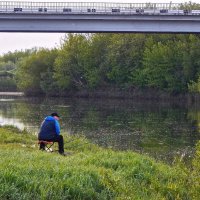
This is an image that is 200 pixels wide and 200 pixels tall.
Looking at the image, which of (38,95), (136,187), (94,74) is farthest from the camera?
(38,95)

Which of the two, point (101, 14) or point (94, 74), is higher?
point (101, 14)

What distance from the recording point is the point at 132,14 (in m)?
47.2

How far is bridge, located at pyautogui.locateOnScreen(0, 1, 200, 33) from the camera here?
154ft

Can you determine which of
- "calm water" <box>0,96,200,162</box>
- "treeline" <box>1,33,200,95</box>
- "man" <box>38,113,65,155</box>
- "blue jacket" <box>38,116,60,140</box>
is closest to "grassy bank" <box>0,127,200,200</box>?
"man" <box>38,113,65,155</box>

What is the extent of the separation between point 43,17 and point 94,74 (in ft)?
123

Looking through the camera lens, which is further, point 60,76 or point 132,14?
point 60,76

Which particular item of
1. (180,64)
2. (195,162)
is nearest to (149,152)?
(195,162)

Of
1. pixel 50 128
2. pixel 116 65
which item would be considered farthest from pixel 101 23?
pixel 116 65

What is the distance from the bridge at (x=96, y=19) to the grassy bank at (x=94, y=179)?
112 ft

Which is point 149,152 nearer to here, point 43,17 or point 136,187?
point 136,187

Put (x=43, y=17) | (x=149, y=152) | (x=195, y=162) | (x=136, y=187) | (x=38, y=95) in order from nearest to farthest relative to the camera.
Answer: (x=195, y=162)
(x=136, y=187)
(x=149, y=152)
(x=43, y=17)
(x=38, y=95)

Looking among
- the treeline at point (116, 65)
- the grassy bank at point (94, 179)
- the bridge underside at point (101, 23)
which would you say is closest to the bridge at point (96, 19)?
the bridge underside at point (101, 23)

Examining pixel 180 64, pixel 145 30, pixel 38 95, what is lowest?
pixel 38 95

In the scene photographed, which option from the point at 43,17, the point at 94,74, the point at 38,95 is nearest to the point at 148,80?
the point at 94,74
